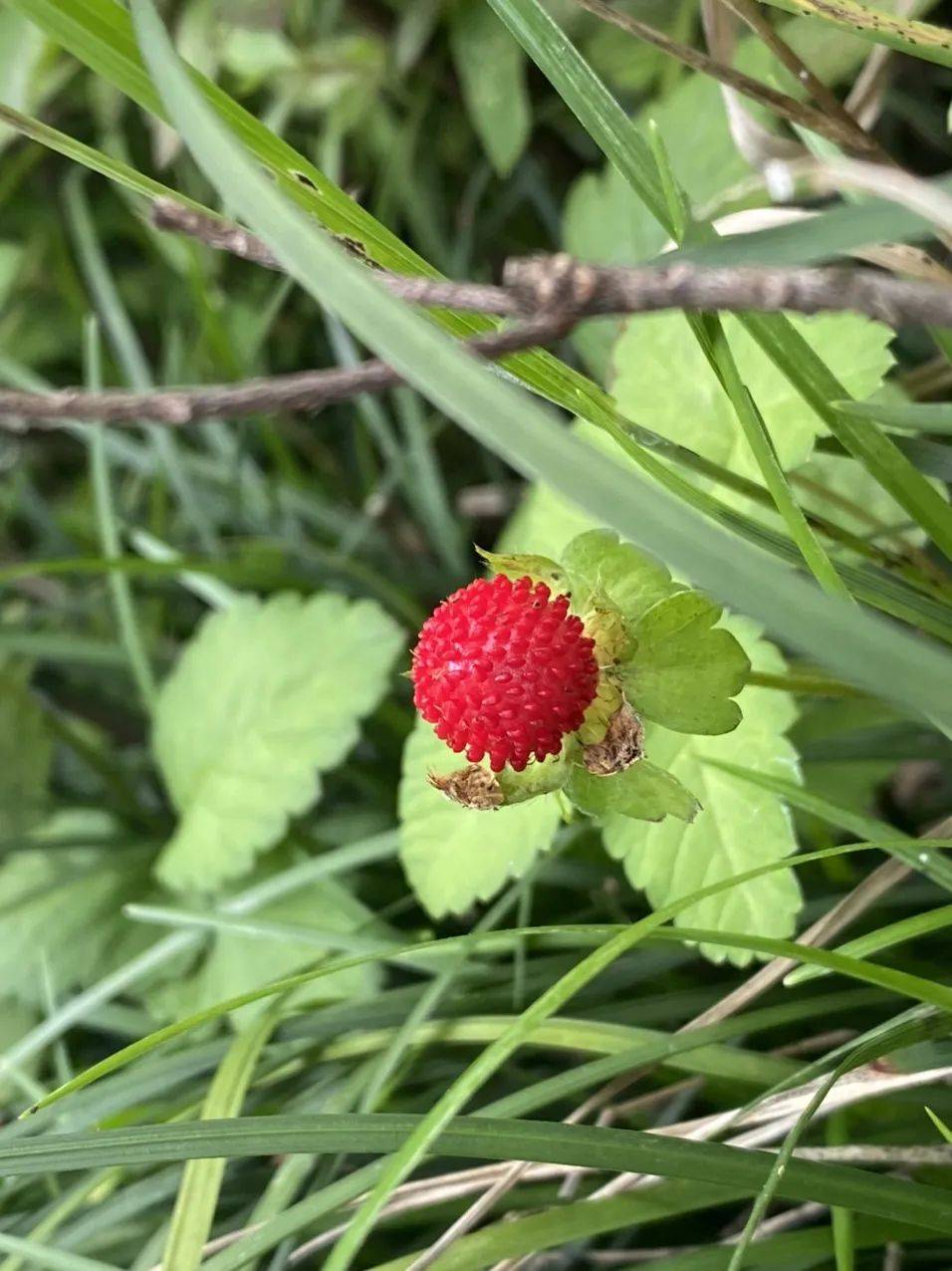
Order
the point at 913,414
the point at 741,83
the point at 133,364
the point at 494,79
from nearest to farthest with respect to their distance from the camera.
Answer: the point at 913,414
the point at 741,83
the point at 494,79
the point at 133,364

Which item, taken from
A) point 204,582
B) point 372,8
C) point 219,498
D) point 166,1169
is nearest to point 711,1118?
point 166,1169

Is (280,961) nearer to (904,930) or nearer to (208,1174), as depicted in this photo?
(208,1174)

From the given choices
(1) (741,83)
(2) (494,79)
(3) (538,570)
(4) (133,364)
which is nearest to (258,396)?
(3) (538,570)

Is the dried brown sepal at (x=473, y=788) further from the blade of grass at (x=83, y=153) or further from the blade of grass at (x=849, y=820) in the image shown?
the blade of grass at (x=83, y=153)

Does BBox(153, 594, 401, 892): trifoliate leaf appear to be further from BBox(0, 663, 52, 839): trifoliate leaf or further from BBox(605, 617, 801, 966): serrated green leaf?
BBox(605, 617, 801, 966): serrated green leaf

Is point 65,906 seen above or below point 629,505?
below

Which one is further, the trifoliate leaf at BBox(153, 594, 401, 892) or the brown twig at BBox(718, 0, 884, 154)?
the trifoliate leaf at BBox(153, 594, 401, 892)

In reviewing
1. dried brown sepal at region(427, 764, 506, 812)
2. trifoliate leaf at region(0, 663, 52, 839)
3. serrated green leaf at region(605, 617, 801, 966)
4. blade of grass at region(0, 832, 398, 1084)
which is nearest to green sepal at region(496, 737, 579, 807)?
dried brown sepal at region(427, 764, 506, 812)
